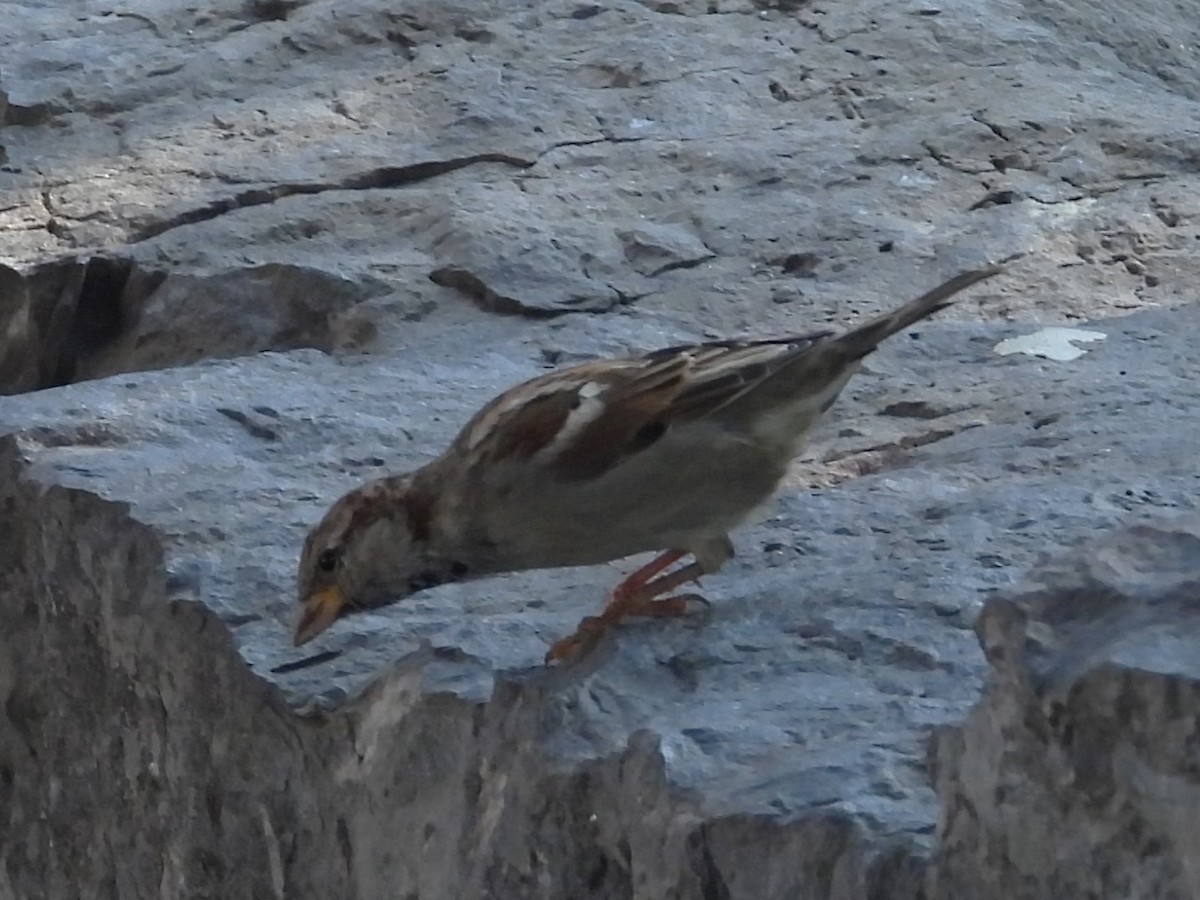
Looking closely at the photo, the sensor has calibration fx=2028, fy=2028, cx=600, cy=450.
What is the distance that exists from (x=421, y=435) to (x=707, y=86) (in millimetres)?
1944

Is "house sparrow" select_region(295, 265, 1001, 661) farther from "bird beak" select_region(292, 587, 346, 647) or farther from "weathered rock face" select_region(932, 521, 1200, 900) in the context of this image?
"weathered rock face" select_region(932, 521, 1200, 900)

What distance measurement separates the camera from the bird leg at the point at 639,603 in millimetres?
2639

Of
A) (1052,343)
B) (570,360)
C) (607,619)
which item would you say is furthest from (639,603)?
(1052,343)

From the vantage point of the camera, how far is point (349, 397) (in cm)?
382

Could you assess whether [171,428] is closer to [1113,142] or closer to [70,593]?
[70,593]

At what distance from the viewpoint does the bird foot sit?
2609mm

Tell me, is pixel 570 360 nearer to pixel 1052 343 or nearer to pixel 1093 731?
pixel 1052 343

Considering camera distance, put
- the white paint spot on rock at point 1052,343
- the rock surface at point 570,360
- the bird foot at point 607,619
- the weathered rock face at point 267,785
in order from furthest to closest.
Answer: the white paint spot on rock at point 1052,343 → the bird foot at point 607,619 → the weathered rock face at point 267,785 → the rock surface at point 570,360

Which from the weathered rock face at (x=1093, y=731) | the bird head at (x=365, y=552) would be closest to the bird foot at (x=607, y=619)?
the bird head at (x=365, y=552)

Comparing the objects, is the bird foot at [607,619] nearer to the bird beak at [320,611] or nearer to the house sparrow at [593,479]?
the house sparrow at [593,479]

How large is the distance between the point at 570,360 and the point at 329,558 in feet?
4.19

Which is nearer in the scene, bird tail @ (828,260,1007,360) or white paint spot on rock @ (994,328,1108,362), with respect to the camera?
bird tail @ (828,260,1007,360)

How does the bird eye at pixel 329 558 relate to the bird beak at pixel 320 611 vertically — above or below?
above

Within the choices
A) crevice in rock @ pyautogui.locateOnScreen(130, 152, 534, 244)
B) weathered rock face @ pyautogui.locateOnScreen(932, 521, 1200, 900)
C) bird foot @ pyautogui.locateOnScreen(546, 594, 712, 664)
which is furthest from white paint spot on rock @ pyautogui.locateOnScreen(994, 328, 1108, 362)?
weathered rock face @ pyautogui.locateOnScreen(932, 521, 1200, 900)
